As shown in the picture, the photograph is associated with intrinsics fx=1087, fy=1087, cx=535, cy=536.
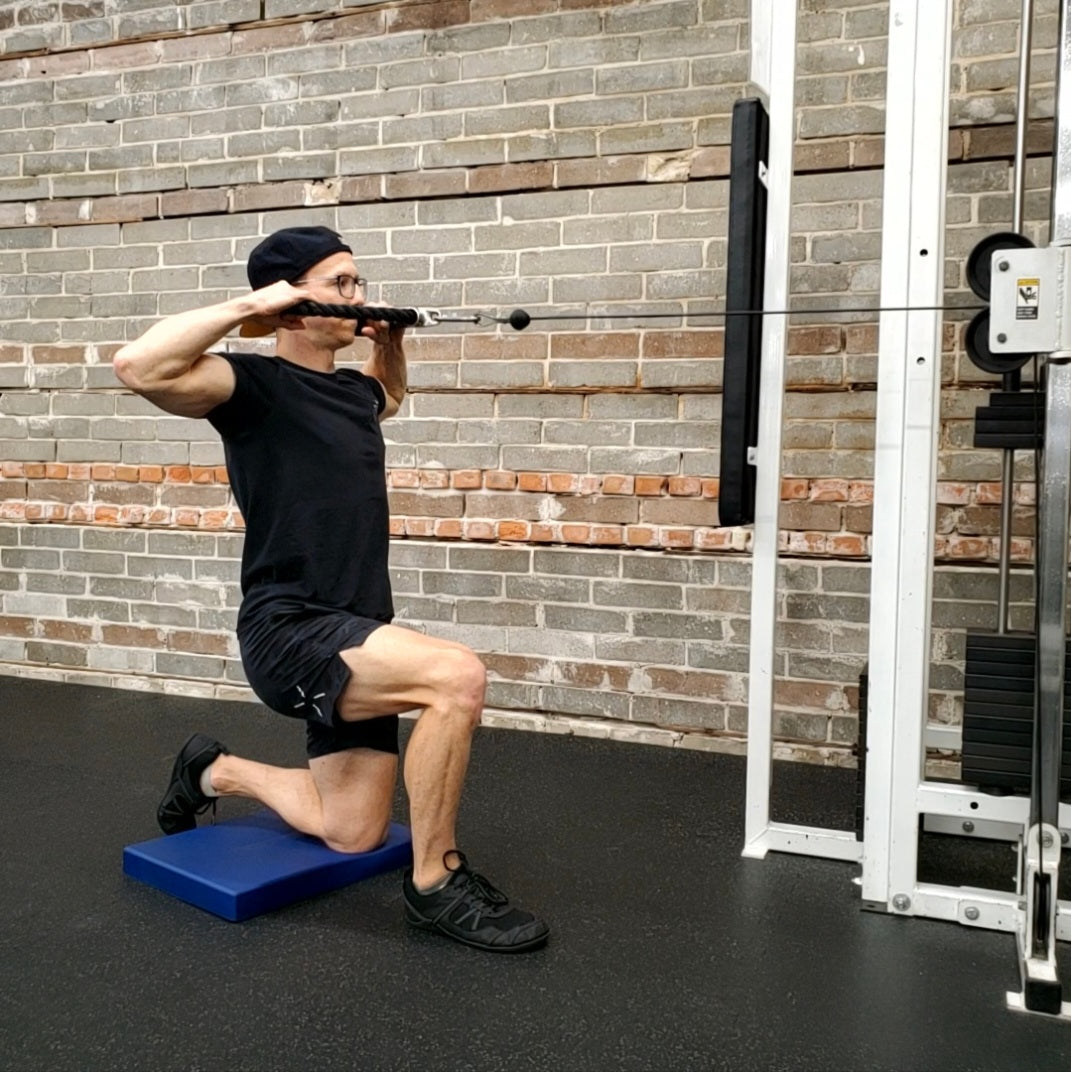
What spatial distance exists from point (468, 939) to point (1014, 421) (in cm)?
145

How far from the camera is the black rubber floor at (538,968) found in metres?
1.70

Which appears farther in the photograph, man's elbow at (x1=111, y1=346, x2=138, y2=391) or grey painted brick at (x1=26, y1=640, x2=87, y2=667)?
grey painted brick at (x1=26, y1=640, x2=87, y2=667)

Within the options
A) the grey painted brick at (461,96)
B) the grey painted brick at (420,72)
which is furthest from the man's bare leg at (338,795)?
the grey painted brick at (420,72)

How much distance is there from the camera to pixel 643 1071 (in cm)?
164

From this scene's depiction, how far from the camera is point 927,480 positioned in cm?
219

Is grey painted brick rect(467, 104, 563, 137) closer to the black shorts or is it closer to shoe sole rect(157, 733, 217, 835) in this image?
the black shorts

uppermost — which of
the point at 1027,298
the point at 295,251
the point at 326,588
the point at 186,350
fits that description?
the point at 295,251

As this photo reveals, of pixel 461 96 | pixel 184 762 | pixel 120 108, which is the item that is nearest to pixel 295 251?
pixel 184 762

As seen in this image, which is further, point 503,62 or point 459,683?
point 503,62

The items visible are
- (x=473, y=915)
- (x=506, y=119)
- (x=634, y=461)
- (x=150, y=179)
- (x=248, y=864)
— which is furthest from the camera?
(x=150, y=179)

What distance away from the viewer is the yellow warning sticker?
6.46 ft

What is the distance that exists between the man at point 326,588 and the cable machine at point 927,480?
2.66 feet

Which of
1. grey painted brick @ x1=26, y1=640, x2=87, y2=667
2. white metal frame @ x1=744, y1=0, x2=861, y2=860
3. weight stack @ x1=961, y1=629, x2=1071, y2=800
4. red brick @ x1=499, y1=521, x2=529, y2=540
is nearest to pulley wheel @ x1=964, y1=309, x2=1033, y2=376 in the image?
white metal frame @ x1=744, y1=0, x2=861, y2=860

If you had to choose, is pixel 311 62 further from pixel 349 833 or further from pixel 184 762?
pixel 349 833
